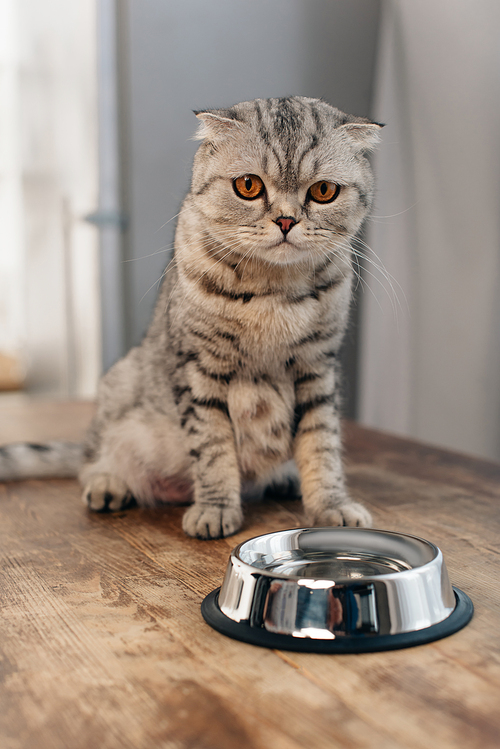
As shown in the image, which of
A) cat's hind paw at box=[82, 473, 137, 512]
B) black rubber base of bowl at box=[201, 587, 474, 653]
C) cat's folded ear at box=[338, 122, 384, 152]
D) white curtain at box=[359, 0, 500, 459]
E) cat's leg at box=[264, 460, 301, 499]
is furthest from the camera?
white curtain at box=[359, 0, 500, 459]

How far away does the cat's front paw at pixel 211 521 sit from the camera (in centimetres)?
110

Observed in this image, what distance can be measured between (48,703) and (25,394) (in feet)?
8.74

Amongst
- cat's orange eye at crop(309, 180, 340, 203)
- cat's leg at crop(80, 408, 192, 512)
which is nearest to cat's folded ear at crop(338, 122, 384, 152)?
cat's orange eye at crop(309, 180, 340, 203)

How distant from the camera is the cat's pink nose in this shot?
1043mm

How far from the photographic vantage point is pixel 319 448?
3.99 feet

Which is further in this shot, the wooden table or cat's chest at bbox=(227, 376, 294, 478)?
cat's chest at bbox=(227, 376, 294, 478)

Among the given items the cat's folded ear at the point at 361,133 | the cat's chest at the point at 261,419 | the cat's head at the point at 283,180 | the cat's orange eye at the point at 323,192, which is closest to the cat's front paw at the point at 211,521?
the cat's chest at the point at 261,419

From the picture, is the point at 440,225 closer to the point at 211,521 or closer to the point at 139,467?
the point at 139,467

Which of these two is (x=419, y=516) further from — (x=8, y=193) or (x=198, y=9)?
(x=8, y=193)

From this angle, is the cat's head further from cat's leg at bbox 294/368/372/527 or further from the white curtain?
the white curtain

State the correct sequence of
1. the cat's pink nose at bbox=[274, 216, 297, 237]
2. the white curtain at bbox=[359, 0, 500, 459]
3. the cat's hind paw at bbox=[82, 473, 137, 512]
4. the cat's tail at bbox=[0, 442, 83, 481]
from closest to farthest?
the cat's pink nose at bbox=[274, 216, 297, 237] < the cat's hind paw at bbox=[82, 473, 137, 512] < the cat's tail at bbox=[0, 442, 83, 481] < the white curtain at bbox=[359, 0, 500, 459]

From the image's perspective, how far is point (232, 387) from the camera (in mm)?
1183

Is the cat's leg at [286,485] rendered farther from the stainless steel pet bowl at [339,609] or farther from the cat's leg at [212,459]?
the stainless steel pet bowl at [339,609]

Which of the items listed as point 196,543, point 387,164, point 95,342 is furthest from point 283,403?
point 95,342
